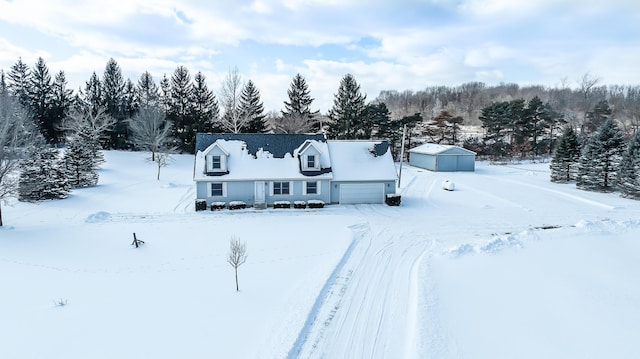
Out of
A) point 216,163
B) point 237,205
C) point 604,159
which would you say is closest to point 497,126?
point 604,159

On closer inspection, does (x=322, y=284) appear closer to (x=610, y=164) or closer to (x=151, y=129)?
(x=610, y=164)

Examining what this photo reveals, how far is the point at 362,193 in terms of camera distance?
2522cm

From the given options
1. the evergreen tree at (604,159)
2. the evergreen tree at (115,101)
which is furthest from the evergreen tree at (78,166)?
the evergreen tree at (604,159)

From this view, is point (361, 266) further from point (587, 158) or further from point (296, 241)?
point (587, 158)

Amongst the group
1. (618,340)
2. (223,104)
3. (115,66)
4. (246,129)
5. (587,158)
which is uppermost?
(115,66)

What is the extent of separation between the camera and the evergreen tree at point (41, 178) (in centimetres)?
2411

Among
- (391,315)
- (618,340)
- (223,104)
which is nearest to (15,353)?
(391,315)

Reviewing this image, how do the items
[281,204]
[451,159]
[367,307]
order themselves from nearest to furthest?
[367,307], [281,204], [451,159]

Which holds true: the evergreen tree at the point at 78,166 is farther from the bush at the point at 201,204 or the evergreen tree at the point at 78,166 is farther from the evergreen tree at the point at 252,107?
the evergreen tree at the point at 252,107

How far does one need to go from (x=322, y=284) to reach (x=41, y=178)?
2372 centimetres

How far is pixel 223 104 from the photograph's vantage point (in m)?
49.9

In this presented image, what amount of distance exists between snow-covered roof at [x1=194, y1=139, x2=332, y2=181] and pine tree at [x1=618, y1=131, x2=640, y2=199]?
22.6 metres

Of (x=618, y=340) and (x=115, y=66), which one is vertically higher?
(x=115, y=66)

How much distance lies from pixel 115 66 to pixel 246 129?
22.5m
